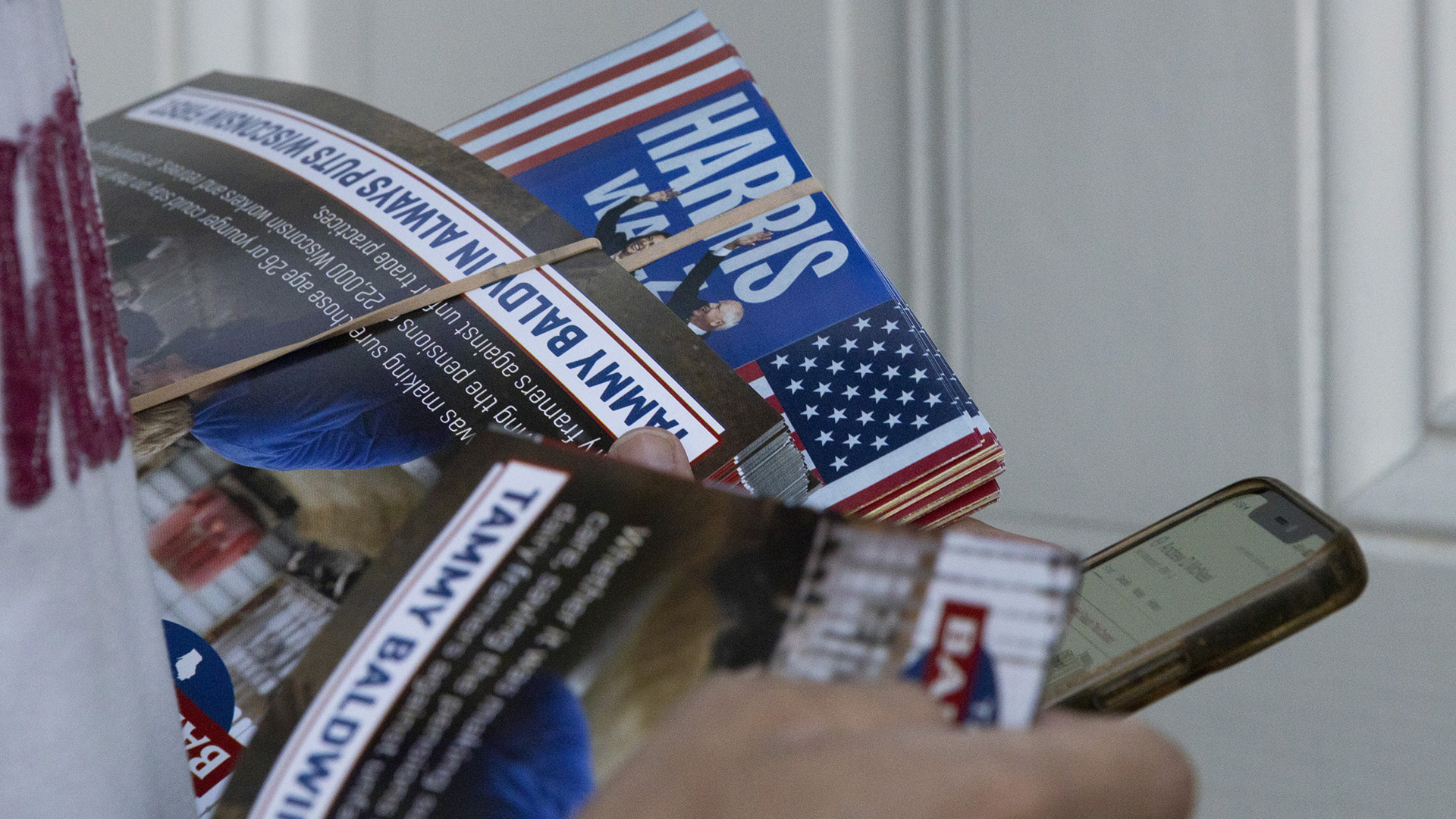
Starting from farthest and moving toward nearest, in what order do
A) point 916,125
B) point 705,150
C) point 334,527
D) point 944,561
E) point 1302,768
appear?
point 916,125
point 1302,768
point 705,150
point 334,527
point 944,561

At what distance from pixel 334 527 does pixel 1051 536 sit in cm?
46

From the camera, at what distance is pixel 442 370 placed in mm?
313

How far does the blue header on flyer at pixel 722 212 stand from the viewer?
0.36 m

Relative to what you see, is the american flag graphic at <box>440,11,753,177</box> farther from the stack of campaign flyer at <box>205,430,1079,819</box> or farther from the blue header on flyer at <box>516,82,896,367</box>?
the stack of campaign flyer at <box>205,430,1079,819</box>

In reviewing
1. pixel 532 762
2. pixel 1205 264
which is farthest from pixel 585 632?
pixel 1205 264

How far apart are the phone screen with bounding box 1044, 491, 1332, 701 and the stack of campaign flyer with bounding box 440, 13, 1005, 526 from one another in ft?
0.25

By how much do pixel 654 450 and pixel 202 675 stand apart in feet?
0.43

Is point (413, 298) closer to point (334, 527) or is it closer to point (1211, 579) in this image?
point (334, 527)

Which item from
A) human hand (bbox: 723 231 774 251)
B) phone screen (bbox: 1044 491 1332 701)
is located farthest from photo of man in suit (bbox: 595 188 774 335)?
phone screen (bbox: 1044 491 1332 701)

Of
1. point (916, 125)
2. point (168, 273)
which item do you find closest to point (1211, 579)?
point (168, 273)

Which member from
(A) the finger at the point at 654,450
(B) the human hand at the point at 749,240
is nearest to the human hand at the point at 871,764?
(A) the finger at the point at 654,450

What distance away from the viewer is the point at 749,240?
1.24 feet

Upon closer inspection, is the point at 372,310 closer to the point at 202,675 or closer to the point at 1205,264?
the point at 202,675

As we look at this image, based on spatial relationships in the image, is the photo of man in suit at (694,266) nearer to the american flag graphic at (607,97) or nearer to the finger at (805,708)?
the american flag graphic at (607,97)
